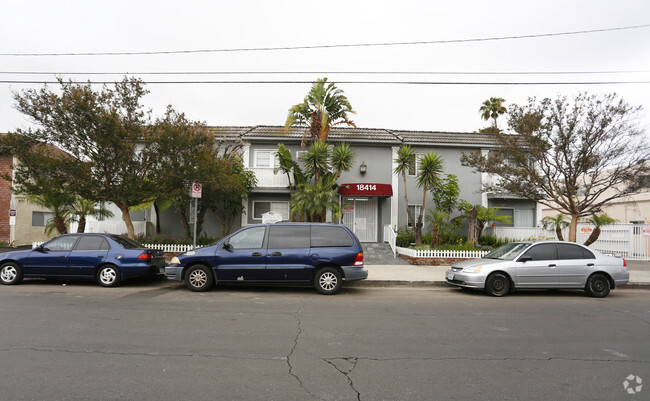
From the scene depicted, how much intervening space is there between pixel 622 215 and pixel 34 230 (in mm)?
43795

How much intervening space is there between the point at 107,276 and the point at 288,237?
16.4 ft

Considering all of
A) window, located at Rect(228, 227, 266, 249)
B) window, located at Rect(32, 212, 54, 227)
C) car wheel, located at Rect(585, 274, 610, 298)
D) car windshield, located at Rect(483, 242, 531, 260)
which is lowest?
car wheel, located at Rect(585, 274, 610, 298)

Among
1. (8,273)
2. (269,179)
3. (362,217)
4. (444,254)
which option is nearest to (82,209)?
(8,273)

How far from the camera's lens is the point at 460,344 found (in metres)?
5.54

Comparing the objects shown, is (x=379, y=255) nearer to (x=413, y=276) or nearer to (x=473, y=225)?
(x=473, y=225)

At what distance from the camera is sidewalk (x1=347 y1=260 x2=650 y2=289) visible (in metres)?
11.3

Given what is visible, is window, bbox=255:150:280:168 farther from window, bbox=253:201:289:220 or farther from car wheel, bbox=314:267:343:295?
car wheel, bbox=314:267:343:295

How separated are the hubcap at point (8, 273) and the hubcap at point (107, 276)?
2.39m

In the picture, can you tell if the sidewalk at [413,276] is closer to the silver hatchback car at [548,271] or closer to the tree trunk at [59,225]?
the silver hatchback car at [548,271]

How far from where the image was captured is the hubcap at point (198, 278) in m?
9.61

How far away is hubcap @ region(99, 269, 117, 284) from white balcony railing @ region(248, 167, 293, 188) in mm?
9441

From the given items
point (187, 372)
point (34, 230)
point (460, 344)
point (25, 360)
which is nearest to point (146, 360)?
point (187, 372)

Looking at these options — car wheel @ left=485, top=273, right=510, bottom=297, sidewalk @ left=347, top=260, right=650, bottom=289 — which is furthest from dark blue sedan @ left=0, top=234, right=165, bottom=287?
car wheel @ left=485, top=273, right=510, bottom=297

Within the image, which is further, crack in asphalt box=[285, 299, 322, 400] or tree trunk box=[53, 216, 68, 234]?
tree trunk box=[53, 216, 68, 234]
